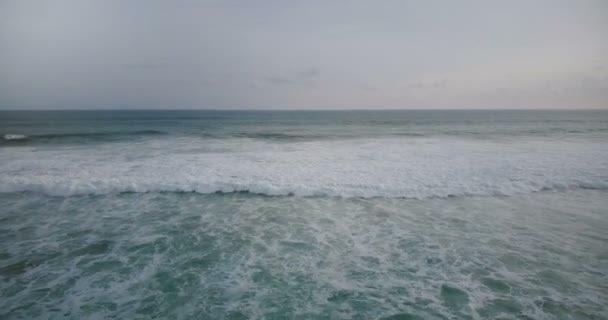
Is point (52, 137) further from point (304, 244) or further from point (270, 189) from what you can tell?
point (304, 244)

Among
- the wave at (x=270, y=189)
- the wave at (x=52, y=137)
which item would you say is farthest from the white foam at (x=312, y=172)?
the wave at (x=52, y=137)

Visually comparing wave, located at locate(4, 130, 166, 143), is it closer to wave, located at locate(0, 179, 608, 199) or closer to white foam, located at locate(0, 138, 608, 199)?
white foam, located at locate(0, 138, 608, 199)

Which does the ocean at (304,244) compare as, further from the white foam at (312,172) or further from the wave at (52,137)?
the wave at (52,137)

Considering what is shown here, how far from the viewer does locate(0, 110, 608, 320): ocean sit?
4273 mm

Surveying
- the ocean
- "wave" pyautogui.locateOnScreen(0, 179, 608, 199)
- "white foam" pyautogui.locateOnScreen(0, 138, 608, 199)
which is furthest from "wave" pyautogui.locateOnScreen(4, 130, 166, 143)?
"wave" pyautogui.locateOnScreen(0, 179, 608, 199)

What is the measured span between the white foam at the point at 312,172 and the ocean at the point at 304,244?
110mm

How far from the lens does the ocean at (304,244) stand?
427 cm

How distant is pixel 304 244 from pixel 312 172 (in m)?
6.18

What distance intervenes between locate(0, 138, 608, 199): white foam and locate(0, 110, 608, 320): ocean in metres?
0.11

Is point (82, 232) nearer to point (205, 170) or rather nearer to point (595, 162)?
point (205, 170)

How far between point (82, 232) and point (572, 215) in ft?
43.3

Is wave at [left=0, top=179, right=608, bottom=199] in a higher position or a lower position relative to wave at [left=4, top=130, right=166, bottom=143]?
lower

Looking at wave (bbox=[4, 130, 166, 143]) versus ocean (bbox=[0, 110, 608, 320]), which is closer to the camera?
ocean (bbox=[0, 110, 608, 320])

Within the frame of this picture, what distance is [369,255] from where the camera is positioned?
5.68m
